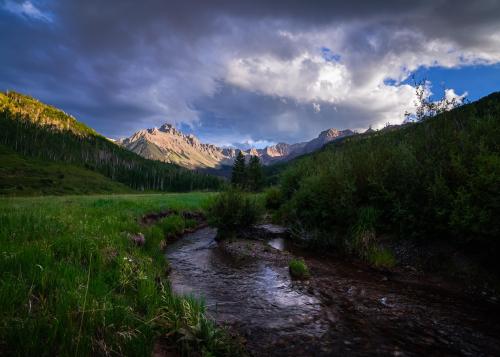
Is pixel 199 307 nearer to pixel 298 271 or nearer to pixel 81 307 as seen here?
pixel 81 307

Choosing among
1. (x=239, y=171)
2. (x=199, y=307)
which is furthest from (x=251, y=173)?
(x=199, y=307)

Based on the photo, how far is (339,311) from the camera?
7.20m

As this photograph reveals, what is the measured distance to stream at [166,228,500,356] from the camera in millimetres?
5688

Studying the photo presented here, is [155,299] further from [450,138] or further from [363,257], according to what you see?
[450,138]

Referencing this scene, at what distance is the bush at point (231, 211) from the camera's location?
17.6 metres

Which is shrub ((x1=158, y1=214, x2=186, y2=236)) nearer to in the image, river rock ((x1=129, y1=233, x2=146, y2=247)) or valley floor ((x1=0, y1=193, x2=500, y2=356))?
river rock ((x1=129, y1=233, x2=146, y2=247))

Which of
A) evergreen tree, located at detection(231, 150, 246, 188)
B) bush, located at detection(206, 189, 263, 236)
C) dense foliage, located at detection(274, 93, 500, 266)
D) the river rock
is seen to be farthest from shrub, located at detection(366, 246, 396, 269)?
evergreen tree, located at detection(231, 150, 246, 188)

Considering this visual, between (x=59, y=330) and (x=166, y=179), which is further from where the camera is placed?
(x=166, y=179)

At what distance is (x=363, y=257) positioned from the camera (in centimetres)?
1229

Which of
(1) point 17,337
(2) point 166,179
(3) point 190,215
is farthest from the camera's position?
(2) point 166,179

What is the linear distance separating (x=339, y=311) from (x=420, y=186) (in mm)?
7052

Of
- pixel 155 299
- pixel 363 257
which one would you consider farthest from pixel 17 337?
pixel 363 257

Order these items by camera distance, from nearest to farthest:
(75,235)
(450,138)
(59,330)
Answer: (59,330), (75,235), (450,138)

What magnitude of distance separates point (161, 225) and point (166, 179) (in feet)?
613
